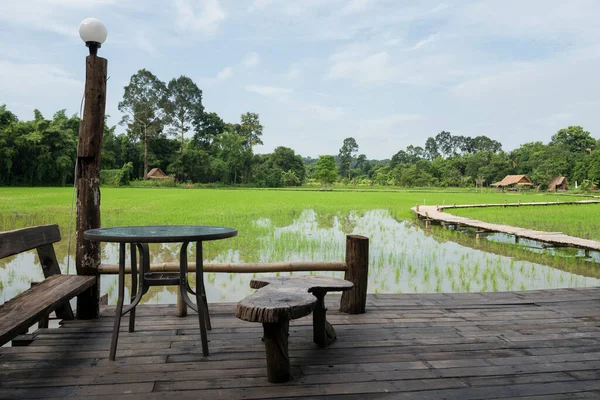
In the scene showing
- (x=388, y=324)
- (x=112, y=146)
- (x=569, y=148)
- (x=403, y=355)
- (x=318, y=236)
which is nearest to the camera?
(x=403, y=355)

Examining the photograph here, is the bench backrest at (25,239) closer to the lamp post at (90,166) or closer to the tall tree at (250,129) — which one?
the lamp post at (90,166)

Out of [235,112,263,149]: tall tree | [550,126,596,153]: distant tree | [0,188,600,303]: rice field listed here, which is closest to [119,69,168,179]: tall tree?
[235,112,263,149]: tall tree

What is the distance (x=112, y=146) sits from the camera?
123ft

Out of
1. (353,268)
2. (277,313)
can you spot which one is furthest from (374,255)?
(277,313)

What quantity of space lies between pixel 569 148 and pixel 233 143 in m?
39.6

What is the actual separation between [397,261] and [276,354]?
5331 millimetres

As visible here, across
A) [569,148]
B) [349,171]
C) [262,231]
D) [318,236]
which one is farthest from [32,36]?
[569,148]

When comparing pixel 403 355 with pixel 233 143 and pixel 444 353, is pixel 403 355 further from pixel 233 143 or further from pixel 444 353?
pixel 233 143

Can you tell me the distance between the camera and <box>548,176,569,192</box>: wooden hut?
1697 inches

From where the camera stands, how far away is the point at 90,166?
120 inches

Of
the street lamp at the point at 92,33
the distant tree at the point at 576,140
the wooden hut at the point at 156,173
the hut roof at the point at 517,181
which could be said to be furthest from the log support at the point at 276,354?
the distant tree at the point at 576,140

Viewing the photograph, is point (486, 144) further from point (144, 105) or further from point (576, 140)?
point (144, 105)

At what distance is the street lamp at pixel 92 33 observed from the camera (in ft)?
10.2

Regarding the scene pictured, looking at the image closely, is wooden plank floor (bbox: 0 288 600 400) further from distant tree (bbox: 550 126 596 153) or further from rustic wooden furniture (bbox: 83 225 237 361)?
distant tree (bbox: 550 126 596 153)
